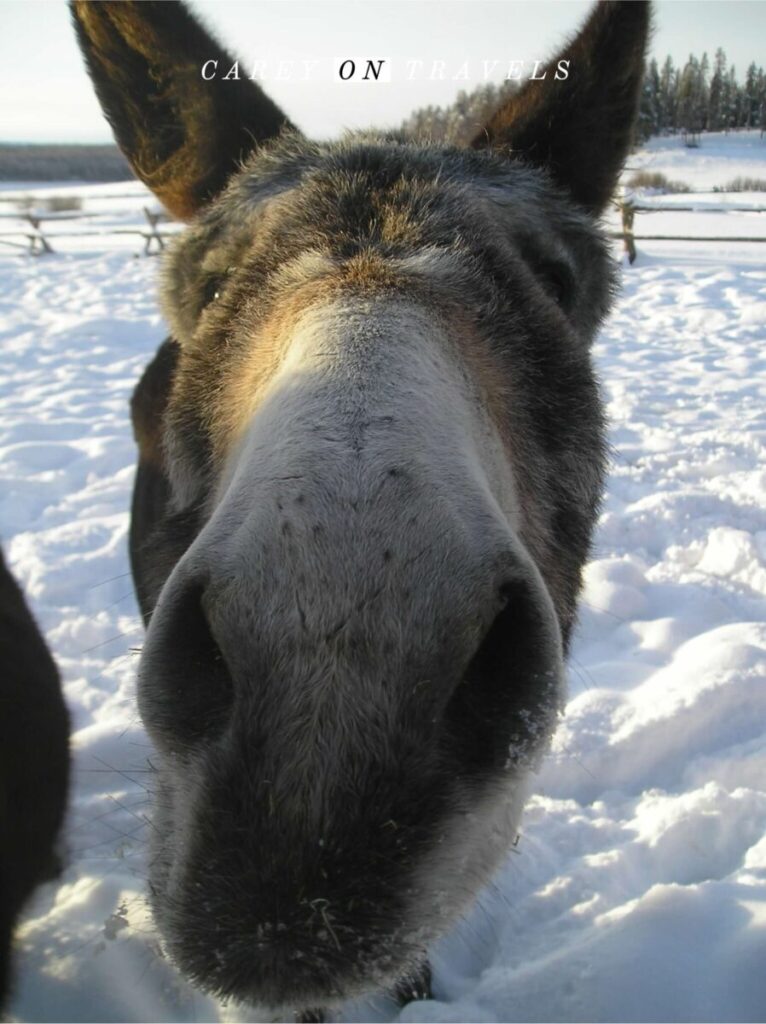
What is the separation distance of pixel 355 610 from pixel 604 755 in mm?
3013

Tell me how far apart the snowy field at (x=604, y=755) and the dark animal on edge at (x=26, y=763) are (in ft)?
0.89

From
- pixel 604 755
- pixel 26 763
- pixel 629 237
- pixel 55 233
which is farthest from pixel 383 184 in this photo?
pixel 55 233

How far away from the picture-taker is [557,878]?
3.06 meters

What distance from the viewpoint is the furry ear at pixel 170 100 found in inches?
119

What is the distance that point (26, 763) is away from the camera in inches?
118

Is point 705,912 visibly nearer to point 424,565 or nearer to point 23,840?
point 424,565

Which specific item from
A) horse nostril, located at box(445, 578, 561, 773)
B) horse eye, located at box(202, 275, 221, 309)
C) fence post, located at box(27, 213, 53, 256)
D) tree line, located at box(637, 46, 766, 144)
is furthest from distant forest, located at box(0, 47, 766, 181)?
fence post, located at box(27, 213, 53, 256)

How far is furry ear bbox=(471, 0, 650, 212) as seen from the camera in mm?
2965

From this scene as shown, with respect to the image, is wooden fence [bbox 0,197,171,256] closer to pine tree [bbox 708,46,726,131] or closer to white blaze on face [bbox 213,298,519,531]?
pine tree [bbox 708,46,726,131]

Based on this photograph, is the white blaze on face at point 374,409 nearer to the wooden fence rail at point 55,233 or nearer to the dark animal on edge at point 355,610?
the dark animal on edge at point 355,610

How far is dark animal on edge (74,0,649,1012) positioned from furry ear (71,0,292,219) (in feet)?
5.08

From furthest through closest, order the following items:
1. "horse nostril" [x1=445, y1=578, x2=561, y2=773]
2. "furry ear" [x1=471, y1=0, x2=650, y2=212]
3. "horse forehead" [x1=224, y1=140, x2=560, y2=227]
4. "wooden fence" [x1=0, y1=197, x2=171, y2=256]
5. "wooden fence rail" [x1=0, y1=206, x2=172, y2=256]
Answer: "wooden fence" [x1=0, y1=197, x2=171, y2=256] < "wooden fence rail" [x1=0, y1=206, x2=172, y2=256] < "furry ear" [x1=471, y1=0, x2=650, y2=212] < "horse forehead" [x1=224, y1=140, x2=560, y2=227] < "horse nostril" [x1=445, y1=578, x2=561, y2=773]

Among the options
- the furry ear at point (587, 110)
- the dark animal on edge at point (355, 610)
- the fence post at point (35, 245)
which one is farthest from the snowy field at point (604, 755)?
the fence post at point (35, 245)

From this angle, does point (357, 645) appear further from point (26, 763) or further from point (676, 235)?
point (676, 235)
